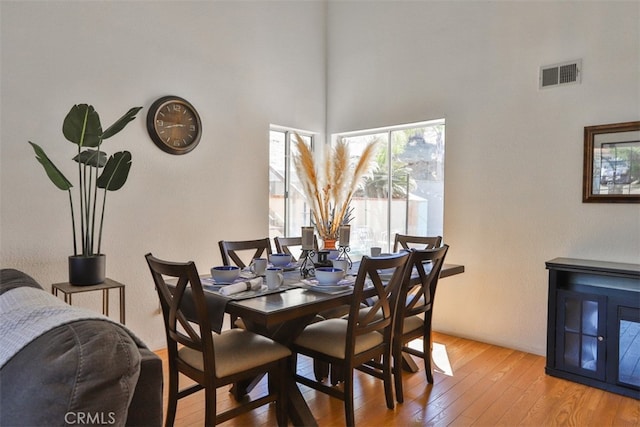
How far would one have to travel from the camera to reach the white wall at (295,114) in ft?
9.26

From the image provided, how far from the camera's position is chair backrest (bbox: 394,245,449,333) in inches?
96.4

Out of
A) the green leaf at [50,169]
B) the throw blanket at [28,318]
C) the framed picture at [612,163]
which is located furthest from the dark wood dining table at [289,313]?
the framed picture at [612,163]

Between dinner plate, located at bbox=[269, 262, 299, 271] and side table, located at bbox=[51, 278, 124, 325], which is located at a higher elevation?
dinner plate, located at bbox=[269, 262, 299, 271]

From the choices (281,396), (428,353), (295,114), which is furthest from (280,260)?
(295,114)

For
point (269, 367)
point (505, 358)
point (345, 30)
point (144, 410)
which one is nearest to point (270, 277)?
point (269, 367)

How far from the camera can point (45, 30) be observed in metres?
2.79

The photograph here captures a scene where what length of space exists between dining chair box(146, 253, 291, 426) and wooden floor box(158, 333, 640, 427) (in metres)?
0.31

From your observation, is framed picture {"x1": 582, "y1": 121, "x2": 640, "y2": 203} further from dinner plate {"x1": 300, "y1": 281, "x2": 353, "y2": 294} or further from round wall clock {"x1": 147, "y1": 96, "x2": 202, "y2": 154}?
round wall clock {"x1": 147, "y1": 96, "x2": 202, "y2": 154}

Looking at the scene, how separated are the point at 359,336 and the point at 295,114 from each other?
2772mm

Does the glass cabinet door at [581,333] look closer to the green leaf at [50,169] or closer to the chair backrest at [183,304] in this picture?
the chair backrest at [183,304]

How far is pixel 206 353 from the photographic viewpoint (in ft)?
6.34

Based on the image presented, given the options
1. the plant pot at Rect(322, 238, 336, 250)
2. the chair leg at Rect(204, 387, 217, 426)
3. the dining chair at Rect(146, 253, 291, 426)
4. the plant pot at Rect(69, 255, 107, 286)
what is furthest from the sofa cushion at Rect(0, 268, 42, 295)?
the plant pot at Rect(322, 238, 336, 250)

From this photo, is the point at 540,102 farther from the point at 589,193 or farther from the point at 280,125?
the point at 280,125

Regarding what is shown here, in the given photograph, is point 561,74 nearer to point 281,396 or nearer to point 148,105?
point 281,396
